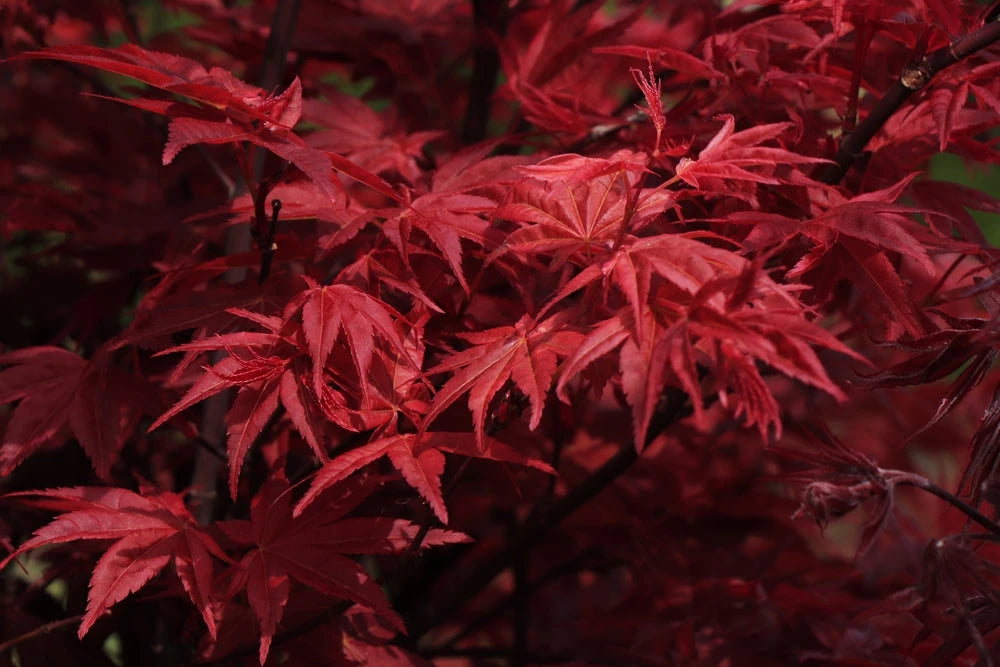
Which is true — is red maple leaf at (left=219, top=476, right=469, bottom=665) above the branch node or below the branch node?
below

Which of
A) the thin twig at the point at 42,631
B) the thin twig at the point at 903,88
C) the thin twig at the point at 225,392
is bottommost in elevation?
the thin twig at the point at 42,631

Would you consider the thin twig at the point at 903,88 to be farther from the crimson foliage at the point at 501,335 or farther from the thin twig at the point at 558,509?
the thin twig at the point at 558,509

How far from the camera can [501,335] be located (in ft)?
2.29

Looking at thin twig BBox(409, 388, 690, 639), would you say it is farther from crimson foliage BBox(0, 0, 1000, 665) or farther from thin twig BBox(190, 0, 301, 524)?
thin twig BBox(190, 0, 301, 524)

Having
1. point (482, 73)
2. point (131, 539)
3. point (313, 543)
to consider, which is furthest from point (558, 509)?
point (482, 73)

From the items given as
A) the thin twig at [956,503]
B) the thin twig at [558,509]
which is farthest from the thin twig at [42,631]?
the thin twig at [956,503]

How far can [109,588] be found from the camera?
0.71 m

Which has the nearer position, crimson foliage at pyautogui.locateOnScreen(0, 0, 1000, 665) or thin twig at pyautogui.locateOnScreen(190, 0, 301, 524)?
crimson foliage at pyautogui.locateOnScreen(0, 0, 1000, 665)

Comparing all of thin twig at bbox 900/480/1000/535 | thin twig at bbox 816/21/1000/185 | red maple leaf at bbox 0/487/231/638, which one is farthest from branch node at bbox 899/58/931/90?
red maple leaf at bbox 0/487/231/638

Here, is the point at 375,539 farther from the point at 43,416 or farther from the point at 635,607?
the point at 635,607

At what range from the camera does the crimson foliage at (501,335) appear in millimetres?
675

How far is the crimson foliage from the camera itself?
0.67m

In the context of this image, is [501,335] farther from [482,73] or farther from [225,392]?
[482,73]

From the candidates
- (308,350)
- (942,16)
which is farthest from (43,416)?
(942,16)
